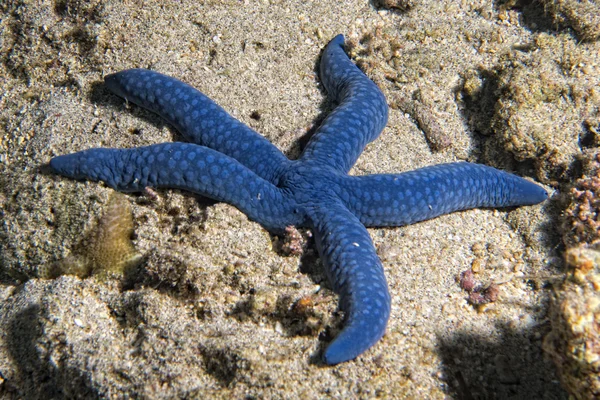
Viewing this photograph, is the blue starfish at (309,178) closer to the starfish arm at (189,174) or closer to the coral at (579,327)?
the starfish arm at (189,174)

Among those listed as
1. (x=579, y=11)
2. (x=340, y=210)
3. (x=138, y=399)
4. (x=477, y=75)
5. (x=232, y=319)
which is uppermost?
(x=579, y=11)

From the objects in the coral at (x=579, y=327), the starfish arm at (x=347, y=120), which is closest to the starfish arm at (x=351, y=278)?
the starfish arm at (x=347, y=120)

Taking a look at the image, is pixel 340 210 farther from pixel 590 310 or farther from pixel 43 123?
pixel 43 123

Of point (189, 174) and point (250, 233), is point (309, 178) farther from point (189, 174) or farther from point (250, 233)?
point (189, 174)

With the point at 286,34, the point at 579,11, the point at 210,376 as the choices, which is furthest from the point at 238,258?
the point at 579,11

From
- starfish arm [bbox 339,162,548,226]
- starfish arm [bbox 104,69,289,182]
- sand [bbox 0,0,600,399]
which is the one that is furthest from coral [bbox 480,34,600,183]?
starfish arm [bbox 104,69,289,182]

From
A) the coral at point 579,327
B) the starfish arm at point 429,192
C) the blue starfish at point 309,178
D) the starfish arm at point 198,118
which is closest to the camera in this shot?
the coral at point 579,327

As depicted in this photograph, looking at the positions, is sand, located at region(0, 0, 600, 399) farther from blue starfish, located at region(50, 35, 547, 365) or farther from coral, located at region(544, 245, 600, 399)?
coral, located at region(544, 245, 600, 399)
